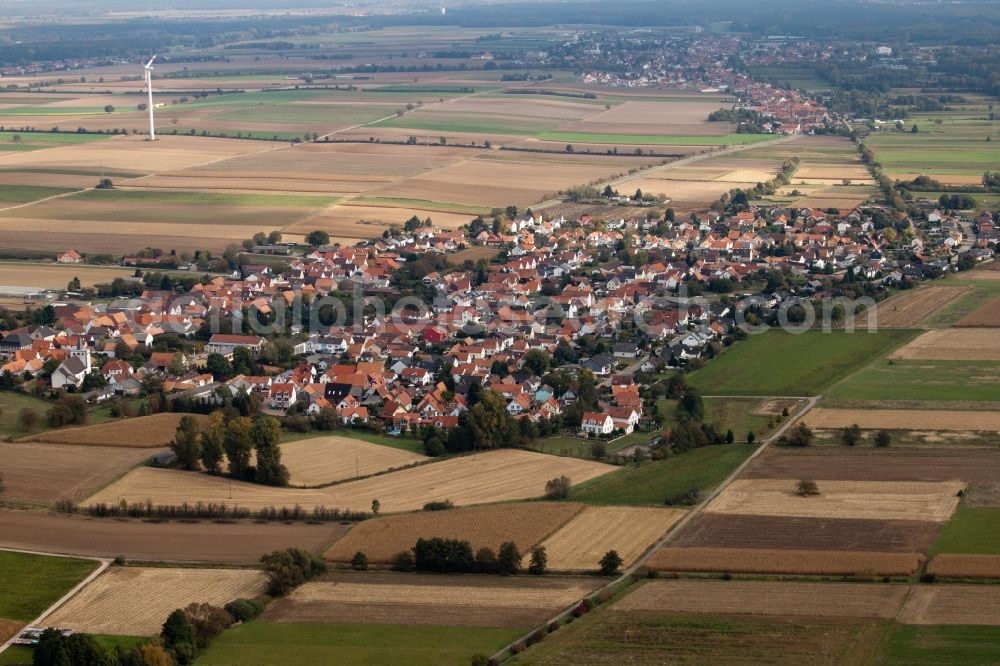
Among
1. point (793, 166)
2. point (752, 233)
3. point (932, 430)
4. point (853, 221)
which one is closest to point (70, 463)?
point (932, 430)

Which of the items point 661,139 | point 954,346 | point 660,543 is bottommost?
point 954,346

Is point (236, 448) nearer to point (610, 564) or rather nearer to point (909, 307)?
point (610, 564)

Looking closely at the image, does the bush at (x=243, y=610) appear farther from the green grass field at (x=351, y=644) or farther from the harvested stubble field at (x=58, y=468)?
the harvested stubble field at (x=58, y=468)

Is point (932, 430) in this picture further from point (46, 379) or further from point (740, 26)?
point (740, 26)

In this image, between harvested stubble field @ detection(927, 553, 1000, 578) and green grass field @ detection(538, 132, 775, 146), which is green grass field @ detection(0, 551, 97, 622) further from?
green grass field @ detection(538, 132, 775, 146)

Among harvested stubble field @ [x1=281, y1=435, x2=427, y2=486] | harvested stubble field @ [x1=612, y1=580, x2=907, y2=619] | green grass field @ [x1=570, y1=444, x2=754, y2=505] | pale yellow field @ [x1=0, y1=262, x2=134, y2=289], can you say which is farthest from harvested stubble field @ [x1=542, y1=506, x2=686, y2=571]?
pale yellow field @ [x1=0, y1=262, x2=134, y2=289]

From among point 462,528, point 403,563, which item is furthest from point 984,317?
point 403,563
